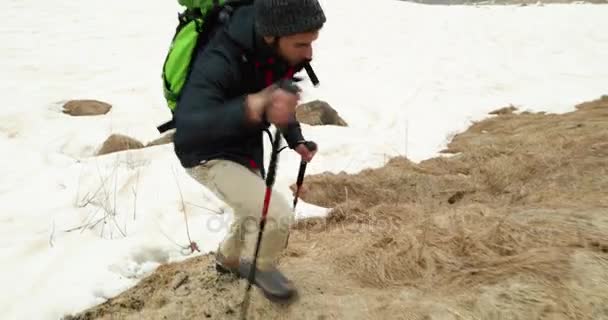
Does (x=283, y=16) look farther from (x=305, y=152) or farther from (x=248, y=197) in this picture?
(x=248, y=197)

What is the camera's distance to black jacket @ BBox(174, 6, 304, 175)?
7.32 feet

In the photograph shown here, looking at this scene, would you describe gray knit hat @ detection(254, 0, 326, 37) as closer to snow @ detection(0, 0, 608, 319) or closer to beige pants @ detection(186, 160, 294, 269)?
beige pants @ detection(186, 160, 294, 269)

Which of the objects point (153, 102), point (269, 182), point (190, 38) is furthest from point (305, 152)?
point (153, 102)

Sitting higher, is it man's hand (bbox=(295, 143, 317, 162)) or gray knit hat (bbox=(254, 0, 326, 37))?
gray knit hat (bbox=(254, 0, 326, 37))

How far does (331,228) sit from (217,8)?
8.37ft

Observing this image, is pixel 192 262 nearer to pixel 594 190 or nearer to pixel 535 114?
pixel 594 190

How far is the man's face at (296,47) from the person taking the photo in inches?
94.9

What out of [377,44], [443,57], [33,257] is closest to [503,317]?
[33,257]

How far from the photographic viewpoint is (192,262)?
3910mm

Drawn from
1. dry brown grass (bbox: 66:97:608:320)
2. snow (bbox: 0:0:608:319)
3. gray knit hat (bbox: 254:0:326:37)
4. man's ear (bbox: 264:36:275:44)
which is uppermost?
gray knit hat (bbox: 254:0:326:37)

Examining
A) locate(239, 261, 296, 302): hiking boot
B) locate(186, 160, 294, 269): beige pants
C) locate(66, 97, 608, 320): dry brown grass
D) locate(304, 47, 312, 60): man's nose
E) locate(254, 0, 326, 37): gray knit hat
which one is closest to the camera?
locate(254, 0, 326, 37): gray knit hat

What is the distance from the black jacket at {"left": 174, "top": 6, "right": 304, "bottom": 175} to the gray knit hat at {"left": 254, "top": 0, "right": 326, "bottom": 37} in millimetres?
92

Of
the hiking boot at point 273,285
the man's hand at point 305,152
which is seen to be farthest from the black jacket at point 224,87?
the hiking boot at point 273,285

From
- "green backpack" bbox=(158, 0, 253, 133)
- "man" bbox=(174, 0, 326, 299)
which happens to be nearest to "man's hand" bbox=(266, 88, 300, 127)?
"man" bbox=(174, 0, 326, 299)
